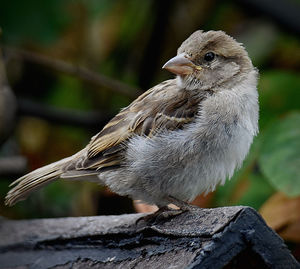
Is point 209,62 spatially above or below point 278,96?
above

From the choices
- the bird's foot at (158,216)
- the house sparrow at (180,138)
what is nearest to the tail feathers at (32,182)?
the house sparrow at (180,138)

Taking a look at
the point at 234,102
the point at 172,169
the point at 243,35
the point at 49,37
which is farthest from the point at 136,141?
the point at 243,35

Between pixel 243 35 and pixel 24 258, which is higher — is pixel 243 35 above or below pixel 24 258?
above

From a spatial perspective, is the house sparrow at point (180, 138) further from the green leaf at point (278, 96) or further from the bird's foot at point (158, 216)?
the green leaf at point (278, 96)

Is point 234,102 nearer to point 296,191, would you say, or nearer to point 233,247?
point 296,191

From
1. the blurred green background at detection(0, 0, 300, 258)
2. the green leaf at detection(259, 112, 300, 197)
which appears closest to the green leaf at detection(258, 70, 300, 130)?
the blurred green background at detection(0, 0, 300, 258)

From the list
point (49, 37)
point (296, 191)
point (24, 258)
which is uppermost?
point (49, 37)

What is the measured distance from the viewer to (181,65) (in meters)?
3.07

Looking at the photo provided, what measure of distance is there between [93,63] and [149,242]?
8.97ft

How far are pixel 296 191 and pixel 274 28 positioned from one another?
1.84m

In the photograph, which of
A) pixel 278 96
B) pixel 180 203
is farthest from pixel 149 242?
pixel 278 96

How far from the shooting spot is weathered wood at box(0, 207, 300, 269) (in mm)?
2125

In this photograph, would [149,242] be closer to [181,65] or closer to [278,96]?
[181,65]

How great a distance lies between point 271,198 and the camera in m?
3.25
